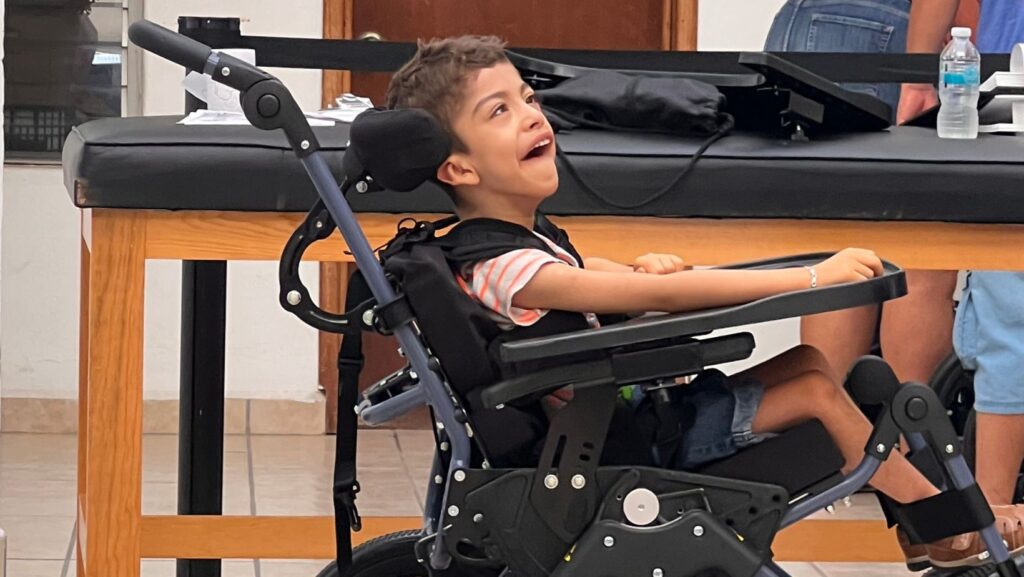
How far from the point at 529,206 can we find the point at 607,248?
0.34m

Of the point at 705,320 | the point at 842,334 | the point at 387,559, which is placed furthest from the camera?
the point at 842,334

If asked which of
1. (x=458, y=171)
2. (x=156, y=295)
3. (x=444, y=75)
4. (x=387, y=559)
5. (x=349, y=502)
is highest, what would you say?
(x=444, y=75)

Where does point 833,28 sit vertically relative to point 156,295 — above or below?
above

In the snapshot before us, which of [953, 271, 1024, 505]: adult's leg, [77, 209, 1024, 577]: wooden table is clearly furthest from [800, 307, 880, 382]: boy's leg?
[77, 209, 1024, 577]: wooden table

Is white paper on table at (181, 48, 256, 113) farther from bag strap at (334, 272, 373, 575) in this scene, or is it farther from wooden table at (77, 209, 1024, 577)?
bag strap at (334, 272, 373, 575)

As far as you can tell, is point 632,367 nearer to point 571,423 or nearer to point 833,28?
point 571,423

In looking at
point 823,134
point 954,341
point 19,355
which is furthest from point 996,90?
point 19,355

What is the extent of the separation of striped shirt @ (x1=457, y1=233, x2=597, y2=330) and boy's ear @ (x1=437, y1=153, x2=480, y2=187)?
0.12 meters

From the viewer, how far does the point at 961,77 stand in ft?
7.80

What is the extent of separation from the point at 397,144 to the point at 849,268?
49 cm

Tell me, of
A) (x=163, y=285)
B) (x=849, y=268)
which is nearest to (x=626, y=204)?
(x=849, y=268)

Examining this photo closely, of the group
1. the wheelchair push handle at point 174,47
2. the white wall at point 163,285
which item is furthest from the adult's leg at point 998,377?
the white wall at point 163,285

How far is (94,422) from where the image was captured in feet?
6.57

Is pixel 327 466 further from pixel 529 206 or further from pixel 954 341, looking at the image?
pixel 529 206
